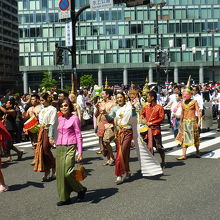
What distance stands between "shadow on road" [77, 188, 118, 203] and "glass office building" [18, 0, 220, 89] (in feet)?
197

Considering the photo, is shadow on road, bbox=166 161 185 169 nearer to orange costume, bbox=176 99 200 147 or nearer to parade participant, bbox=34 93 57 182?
orange costume, bbox=176 99 200 147

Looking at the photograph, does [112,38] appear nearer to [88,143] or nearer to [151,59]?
[151,59]

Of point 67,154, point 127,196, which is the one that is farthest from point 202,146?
point 67,154

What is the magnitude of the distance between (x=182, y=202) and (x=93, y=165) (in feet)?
12.6

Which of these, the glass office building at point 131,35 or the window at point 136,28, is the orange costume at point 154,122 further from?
the window at point 136,28

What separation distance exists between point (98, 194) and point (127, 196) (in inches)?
20.4

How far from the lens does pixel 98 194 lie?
260 inches

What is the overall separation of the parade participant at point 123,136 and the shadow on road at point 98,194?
541 mm

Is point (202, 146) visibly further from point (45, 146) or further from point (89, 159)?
point (45, 146)

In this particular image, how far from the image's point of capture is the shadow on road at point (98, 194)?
6.27 metres

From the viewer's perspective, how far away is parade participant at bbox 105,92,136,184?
742 cm

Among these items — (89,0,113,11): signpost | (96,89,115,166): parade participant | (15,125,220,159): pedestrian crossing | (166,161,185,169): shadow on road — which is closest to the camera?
(166,161,185,169): shadow on road

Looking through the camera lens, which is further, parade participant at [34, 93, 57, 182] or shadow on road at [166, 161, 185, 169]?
shadow on road at [166, 161, 185, 169]

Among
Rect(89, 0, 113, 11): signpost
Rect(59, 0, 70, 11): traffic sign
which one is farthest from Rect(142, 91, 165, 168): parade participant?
Rect(59, 0, 70, 11): traffic sign
